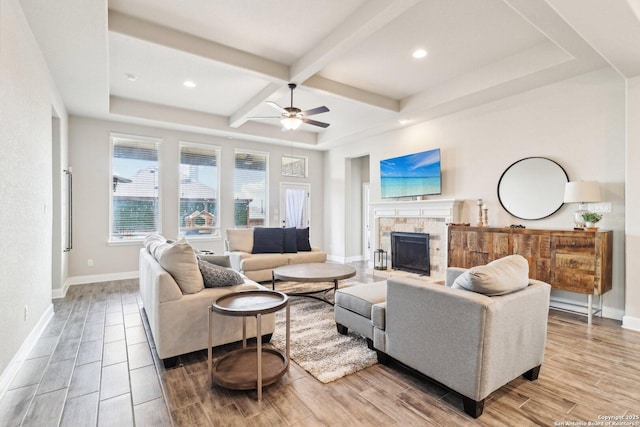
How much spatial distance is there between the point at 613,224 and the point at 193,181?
22.3 ft

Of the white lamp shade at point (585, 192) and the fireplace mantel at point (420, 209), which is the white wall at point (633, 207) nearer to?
the white lamp shade at point (585, 192)

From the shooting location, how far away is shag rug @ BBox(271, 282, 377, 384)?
241cm

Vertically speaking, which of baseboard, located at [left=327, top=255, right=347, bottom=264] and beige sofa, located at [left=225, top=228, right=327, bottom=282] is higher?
beige sofa, located at [left=225, top=228, right=327, bottom=282]

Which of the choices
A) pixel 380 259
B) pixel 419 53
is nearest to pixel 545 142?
pixel 419 53

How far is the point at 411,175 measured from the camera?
5.86 metres

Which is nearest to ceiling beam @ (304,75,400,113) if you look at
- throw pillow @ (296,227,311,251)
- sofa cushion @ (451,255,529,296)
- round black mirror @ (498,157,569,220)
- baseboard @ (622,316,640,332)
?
round black mirror @ (498,157,569,220)

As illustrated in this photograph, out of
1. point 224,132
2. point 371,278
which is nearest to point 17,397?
point 371,278

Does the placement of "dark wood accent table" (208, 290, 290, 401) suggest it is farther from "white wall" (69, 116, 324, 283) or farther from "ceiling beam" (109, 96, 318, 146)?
"ceiling beam" (109, 96, 318, 146)

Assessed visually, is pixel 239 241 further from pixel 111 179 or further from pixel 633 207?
pixel 633 207

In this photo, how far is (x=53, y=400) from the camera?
2.04 metres

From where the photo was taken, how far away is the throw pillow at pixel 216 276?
2.77 meters

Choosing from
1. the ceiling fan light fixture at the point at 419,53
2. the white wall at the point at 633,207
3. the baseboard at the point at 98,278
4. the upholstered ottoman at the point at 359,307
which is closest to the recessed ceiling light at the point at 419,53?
the ceiling fan light fixture at the point at 419,53

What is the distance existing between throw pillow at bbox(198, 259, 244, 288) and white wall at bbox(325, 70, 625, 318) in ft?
12.9

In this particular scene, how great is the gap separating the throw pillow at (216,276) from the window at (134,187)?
13.1 feet
